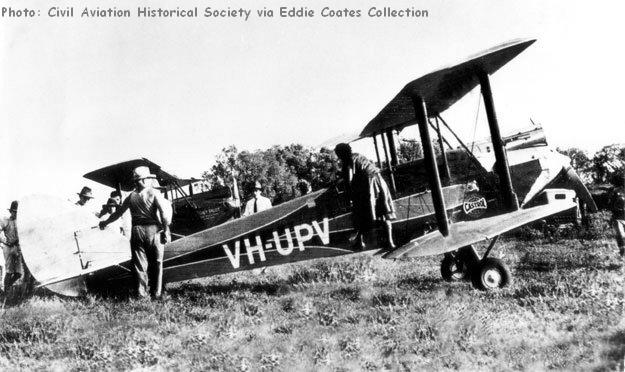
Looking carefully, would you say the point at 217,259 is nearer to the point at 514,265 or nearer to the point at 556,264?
the point at 514,265

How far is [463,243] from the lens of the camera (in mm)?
4398

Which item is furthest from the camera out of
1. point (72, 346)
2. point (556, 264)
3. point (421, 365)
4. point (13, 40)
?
point (556, 264)

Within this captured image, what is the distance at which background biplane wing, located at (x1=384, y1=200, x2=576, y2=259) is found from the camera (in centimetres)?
439

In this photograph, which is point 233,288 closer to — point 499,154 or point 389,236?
point 389,236

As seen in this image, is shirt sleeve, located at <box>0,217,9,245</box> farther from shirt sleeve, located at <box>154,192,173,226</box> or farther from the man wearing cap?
shirt sleeve, located at <box>154,192,173,226</box>

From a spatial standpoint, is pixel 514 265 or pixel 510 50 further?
pixel 514 265

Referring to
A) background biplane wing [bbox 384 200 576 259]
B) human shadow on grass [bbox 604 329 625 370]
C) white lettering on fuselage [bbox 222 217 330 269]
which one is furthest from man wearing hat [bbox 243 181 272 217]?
human shadow on grass [bbox 604 329 625 370]

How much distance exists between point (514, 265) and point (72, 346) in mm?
5723

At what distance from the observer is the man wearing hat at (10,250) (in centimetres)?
739

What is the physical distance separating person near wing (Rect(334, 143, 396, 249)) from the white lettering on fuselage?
421 millimetres

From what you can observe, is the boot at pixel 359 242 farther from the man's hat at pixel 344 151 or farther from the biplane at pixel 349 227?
the man's hat at pixel 344 151

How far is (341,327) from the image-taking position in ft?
12.2

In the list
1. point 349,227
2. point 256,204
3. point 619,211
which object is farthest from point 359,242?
point 256,204

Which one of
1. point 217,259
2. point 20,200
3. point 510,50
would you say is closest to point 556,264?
point 510,50
